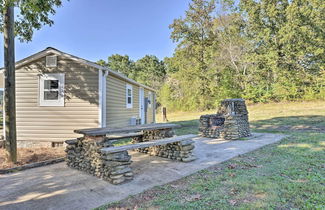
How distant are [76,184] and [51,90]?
14.5 ft

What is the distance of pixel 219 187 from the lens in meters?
2.86

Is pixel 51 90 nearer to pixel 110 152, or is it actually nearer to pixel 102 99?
pixel 102 99

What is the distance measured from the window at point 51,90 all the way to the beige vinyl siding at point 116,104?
1.51 metres

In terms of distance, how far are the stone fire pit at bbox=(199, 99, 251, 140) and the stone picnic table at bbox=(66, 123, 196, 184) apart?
9.98 feet

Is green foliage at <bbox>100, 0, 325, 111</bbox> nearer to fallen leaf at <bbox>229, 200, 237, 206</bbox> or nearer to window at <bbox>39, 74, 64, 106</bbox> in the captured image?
window at <bbox>39, 74, 64, 106</bbox>

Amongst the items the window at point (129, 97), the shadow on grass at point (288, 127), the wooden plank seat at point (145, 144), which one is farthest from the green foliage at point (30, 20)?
the shadow on grass at point (288, 127)

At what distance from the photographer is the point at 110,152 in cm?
315

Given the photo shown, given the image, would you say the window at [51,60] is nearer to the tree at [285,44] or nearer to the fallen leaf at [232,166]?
the fallen leaf at [232,166]

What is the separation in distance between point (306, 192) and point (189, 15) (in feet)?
65.3

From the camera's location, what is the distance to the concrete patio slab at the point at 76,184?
2578 millimetres

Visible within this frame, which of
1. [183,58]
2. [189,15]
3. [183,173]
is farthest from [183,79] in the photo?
[183,173]

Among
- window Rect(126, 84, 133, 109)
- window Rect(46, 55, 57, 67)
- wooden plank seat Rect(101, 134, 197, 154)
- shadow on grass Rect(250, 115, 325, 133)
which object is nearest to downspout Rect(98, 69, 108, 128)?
window Rect(46, 55, 57, 67)

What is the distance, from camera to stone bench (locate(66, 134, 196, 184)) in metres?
3.24

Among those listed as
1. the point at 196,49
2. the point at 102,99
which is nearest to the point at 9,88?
the point at 102,99
